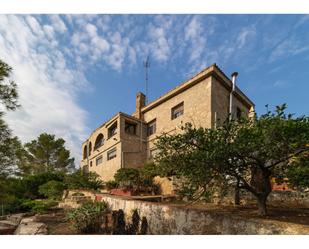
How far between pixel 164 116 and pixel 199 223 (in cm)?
1258

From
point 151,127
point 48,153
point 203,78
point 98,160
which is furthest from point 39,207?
point 48,153

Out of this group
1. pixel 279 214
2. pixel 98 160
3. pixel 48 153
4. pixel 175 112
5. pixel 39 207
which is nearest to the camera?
pixel 279 214

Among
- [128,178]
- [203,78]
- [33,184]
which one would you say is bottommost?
[33,184]

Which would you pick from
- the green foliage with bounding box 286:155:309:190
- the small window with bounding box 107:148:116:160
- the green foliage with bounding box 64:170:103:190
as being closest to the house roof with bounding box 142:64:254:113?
the small window with bounding box 107:148:116:160

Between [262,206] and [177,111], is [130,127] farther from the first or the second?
[262,206]

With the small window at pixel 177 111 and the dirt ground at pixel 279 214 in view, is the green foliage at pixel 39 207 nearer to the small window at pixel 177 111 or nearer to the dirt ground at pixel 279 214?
the dirt ground at pixel 279 214

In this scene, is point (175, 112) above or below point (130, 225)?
above

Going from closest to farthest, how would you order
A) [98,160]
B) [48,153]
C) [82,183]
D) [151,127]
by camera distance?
[82,183], [151,127], [98,160], [48,153]

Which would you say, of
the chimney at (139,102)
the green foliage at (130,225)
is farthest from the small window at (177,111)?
the green foliage at (130,225)

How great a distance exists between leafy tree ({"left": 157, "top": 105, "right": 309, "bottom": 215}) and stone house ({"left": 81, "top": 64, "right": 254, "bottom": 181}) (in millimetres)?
6664

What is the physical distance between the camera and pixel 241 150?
4367 mm

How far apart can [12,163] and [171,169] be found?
18.6 ft

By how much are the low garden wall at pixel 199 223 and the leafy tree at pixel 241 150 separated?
62 cm

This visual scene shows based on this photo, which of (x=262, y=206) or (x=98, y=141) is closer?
(x=262, y=206)
